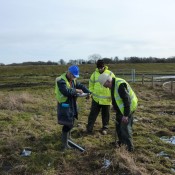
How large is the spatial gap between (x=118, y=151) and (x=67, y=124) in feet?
4.02

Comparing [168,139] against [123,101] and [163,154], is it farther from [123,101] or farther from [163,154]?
[123,101]

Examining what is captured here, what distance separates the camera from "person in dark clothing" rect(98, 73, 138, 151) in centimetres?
677

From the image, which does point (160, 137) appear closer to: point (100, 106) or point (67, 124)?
point (100, 106)

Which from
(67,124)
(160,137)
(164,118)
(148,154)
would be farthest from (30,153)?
(164,118)

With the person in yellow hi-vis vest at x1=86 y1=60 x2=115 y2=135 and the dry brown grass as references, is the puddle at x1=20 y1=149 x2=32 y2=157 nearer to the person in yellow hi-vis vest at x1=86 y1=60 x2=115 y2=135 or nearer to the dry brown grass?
the person in yellow hi-vis vest at x1=86 y1=60 x2=115 y2=135

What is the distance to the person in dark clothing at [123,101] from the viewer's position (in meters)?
6.77

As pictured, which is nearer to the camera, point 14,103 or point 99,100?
point 99,100

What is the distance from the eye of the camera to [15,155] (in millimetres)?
6820

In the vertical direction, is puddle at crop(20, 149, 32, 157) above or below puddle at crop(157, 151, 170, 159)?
above

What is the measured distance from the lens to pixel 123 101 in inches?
269

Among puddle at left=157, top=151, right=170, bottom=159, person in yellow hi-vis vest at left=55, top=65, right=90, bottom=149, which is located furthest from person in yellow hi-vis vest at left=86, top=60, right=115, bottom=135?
puddle at left=157, top=151, right=170, bottom=159

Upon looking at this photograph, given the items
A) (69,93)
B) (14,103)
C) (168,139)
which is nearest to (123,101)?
(69,93)

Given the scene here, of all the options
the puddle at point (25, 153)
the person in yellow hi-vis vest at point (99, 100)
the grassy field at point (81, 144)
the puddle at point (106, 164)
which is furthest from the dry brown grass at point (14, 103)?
the puddle at point (106, 164)

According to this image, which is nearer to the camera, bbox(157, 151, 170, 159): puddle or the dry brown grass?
bbox(157, 151, 170, 159): puddle
